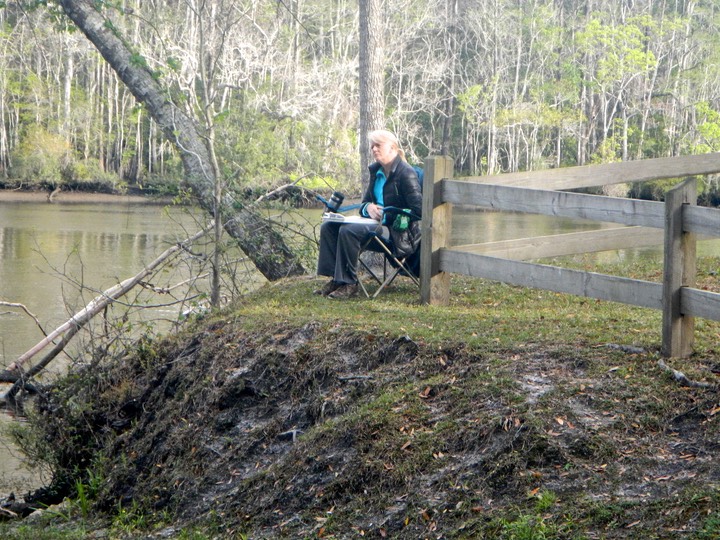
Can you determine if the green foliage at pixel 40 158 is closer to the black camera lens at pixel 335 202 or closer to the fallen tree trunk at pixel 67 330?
the fallen tree trunk at pixel 67 330

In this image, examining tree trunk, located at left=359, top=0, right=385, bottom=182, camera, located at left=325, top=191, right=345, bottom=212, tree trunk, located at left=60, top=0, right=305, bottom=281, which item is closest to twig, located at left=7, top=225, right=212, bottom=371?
tree trunk, located at left=60, top=0, right=305, bottom=281

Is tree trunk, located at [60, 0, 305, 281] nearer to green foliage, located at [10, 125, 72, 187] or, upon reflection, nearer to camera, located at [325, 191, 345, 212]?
camera, located at [325, 191, 345, 212]

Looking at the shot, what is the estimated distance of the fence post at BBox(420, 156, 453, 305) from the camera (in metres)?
7.91

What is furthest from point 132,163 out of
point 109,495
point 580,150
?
point 109,495

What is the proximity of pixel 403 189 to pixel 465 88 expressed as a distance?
5634 cm

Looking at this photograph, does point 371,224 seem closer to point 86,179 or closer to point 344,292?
point 344,292

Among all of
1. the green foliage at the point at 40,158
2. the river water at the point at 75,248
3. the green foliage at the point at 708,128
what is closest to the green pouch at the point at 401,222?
the river water at the point at 75,248

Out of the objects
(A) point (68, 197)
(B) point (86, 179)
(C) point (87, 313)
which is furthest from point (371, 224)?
(B) point (86, 179)

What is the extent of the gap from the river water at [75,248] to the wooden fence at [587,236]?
120 inches

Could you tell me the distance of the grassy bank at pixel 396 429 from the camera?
4414 millimetres

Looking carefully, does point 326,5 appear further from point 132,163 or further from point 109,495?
point 109,495

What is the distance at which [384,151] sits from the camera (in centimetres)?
867

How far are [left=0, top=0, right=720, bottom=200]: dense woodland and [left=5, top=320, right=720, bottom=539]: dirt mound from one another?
44210mm

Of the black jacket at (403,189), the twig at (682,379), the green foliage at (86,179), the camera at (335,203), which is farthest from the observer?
the green foliage at (86,179)
